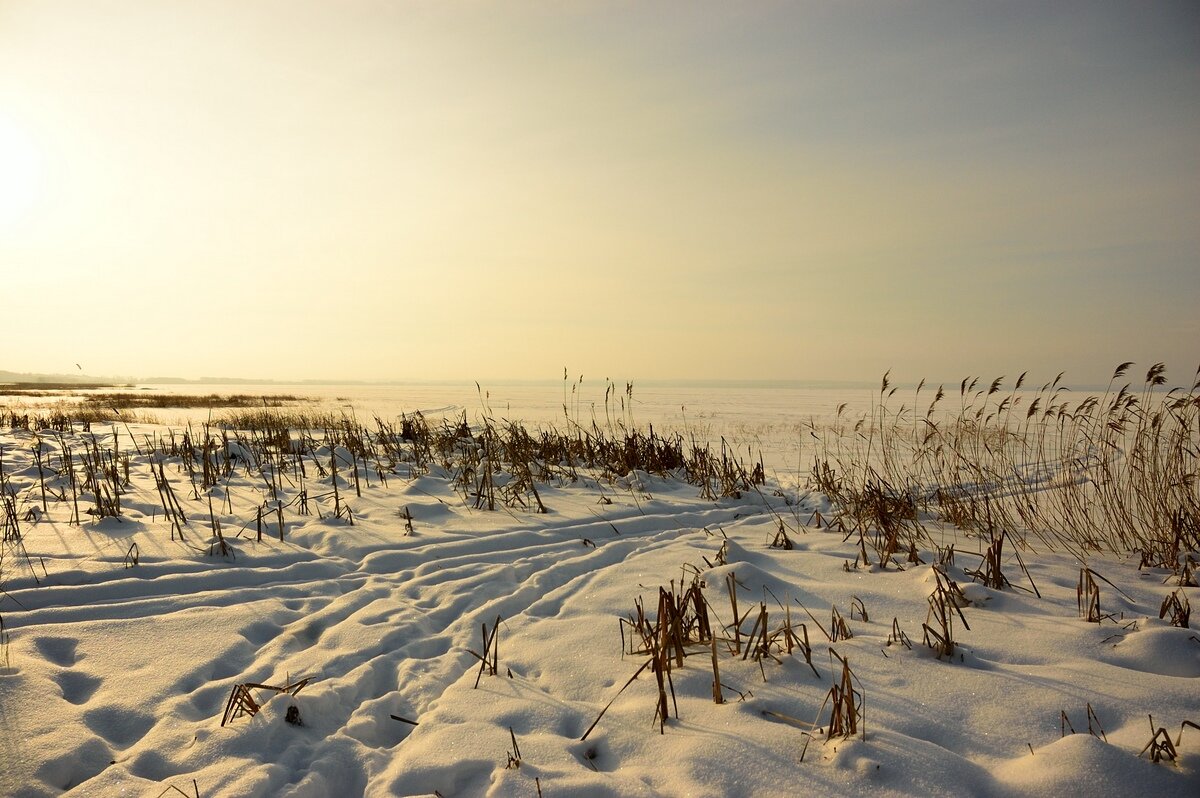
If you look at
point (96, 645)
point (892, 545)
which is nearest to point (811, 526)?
point (892, 545)

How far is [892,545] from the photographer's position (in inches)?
173

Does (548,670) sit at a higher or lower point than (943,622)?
lower

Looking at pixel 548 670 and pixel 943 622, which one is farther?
pixel 548 670

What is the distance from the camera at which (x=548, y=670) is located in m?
2.95

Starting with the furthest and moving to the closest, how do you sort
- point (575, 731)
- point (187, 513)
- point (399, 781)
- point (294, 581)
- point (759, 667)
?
point (187, 513) < point (294, 581) < point (759, 667) < point (575, 731) < point (399, 781)

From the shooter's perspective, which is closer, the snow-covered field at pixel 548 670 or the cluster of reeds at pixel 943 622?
the snow-covered field at pixel 548 670

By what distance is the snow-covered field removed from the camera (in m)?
2.06

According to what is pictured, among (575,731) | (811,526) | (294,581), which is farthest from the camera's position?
(811,526)

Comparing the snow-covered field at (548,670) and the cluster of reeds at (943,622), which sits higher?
the cluster of reeds at (943,622)

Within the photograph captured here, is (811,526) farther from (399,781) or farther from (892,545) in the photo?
(399,781)

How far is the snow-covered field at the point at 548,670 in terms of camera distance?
206 cm

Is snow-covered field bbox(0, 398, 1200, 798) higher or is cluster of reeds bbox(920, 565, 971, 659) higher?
cluster of reeds bbox(920, 565, 971, 659)

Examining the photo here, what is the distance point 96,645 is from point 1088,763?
4175 millimetres

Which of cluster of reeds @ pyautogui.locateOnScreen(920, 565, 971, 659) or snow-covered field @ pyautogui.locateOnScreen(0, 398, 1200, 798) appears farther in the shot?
cluster of reeds @ pyautogui.locateOnScreen(920, 565, 971, 659)
